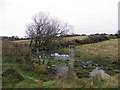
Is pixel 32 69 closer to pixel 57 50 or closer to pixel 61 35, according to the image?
pixel 57 50

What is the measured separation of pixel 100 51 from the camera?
39906 mm

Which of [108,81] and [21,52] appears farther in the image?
[21,52]

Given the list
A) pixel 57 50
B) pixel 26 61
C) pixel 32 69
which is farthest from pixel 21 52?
pixel 57 50

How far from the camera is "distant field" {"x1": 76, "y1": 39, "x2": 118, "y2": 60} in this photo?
116ft

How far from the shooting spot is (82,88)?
34.0ft

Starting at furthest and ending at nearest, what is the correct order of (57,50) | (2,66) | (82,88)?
1. (57,50)
2. (2,66)
3. (82,88)

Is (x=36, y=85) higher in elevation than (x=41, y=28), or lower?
lower

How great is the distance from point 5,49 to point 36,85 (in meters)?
9.01

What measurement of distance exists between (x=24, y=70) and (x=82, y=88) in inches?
261

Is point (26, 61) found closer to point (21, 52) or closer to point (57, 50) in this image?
point (21, 52)

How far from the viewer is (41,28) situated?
40844mm

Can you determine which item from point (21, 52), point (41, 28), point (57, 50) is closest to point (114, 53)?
point (57, 50)

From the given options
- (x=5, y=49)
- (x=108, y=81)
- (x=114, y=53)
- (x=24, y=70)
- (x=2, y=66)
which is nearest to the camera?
(x=108, y=81)

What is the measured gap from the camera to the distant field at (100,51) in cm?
3522
